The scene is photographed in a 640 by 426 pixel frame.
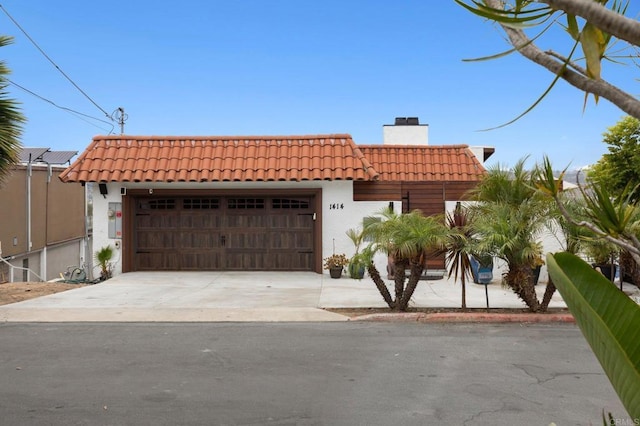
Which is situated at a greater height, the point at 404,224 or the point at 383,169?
the point at 383,169

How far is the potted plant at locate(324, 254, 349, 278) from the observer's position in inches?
650

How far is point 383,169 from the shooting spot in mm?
18656

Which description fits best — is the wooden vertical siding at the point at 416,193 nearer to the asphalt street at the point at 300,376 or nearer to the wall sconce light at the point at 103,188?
the asphalt street at the point at 300,376

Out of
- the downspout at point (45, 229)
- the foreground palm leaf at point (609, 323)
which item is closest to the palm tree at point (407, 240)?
the foreground palm leaf at point (609, 323)

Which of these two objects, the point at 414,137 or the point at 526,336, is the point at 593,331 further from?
the point at 414,137

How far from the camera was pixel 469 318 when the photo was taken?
35.2 ft

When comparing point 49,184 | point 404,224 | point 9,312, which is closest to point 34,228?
point 49,184

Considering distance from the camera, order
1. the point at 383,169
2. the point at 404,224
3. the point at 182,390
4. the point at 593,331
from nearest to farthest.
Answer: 1. the point at 593,331
2. the point at 182,390
3. the point at 404,224
4. the point at 383,169

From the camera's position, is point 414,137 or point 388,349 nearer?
point 388,349

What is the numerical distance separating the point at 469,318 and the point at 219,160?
31.7 ft

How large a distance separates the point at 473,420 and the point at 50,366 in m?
5.51

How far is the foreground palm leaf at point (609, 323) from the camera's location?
1321mm

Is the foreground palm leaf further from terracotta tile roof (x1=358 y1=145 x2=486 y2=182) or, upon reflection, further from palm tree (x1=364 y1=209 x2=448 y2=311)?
terracotta tile roof (x1=358 y1=145 x2=486 y2=182)

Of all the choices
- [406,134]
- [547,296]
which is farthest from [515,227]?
[406,134]
